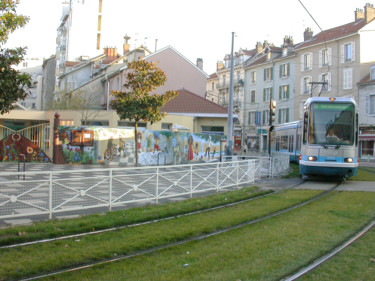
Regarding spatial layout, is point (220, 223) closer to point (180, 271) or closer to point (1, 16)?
point (180, 271)

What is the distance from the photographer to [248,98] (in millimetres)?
64062

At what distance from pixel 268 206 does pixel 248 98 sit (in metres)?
54.5

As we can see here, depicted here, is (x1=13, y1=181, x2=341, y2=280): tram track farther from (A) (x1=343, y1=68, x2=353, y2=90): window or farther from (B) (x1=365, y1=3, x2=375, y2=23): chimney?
(B) (x1=365, y1=3, x2=375, y2=23): chimney

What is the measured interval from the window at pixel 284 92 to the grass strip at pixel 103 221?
148 feet

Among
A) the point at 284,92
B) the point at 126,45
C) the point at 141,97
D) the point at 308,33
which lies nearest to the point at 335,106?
the point at 141,97

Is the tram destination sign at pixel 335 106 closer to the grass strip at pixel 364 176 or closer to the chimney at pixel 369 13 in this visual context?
the grass strip at pixel 364 176

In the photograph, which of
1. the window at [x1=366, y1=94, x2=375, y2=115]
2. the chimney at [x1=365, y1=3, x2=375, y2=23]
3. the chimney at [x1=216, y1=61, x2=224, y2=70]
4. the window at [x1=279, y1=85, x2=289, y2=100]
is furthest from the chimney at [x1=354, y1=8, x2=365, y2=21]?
the chimney at [x1=216, y1=61, x2=224, y2=70]

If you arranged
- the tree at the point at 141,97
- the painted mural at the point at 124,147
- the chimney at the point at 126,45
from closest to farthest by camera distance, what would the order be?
the tree at the point at 141,97
the painted mural at the point at 124,147
the chimney at the point at 126,45

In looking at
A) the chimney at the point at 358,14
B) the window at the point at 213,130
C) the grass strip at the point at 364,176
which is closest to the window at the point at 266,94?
the chimney at the point at 358,14

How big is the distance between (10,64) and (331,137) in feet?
42.1

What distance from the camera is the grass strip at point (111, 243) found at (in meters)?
5.48

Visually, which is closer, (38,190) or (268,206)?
(38,190)

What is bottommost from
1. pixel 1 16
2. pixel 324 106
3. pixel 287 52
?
pixel 324 106

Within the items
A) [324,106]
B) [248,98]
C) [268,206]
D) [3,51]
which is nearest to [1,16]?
[3,51]
